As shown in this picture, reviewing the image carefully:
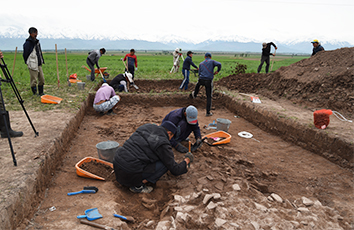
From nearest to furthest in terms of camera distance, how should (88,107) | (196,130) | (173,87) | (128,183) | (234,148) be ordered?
(128,183) < (196,130) < (234,148) < (88,107) < (173,87)

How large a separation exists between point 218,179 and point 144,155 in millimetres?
1362

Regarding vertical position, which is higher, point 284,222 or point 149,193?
point 284,222

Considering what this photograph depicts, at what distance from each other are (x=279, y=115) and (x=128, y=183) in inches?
183

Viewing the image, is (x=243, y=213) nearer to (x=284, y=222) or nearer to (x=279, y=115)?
(x=284, y=222)

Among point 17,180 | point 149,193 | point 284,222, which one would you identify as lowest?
point 149,193

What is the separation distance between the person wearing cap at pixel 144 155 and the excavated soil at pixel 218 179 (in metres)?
0.34

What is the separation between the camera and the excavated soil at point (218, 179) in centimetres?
256

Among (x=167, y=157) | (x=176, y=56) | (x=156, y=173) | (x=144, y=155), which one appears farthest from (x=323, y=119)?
(x=176, y=56)

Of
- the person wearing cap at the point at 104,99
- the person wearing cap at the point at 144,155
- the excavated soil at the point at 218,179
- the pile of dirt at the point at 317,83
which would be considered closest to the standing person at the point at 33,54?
the excavated soil at the point at 218,179

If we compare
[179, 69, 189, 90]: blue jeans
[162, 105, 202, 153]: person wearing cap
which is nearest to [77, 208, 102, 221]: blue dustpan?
[162, 105, 202, 153]: person wearing cap

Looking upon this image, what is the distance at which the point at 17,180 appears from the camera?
2680 millimetres

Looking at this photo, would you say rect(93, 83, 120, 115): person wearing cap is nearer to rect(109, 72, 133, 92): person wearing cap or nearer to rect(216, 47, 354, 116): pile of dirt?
rect(109, 72, 133, 92): person wearing cap

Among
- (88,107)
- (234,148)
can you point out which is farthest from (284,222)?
(88,107)

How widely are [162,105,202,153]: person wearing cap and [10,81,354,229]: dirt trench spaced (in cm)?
32
